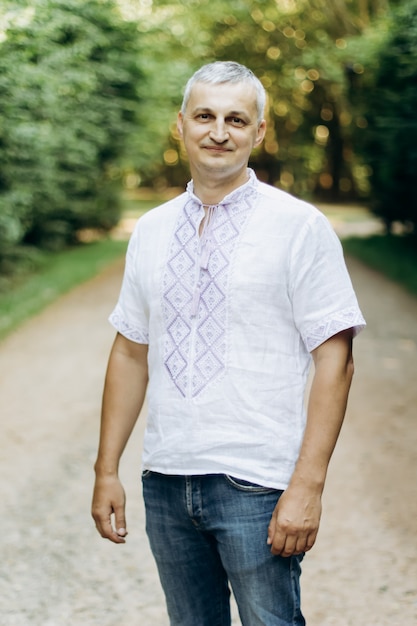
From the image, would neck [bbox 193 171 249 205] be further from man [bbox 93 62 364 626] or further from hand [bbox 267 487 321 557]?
hand [bbox 267 487 321 557]

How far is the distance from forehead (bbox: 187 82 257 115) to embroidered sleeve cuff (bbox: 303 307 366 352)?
1.87ft

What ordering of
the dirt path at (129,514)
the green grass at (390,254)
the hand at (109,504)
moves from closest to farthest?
the hand at (109,504)
the dirt path at (129,514)
the green grass at (390,254)

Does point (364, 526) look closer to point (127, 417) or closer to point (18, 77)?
point (127, 417)

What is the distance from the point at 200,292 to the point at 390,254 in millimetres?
15466

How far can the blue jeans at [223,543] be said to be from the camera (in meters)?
2.05

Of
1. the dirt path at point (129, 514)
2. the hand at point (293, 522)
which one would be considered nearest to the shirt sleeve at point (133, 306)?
the hand at point (293, 522)

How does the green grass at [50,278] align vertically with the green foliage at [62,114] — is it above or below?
below

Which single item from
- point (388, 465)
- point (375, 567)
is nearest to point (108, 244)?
point (388, 465)

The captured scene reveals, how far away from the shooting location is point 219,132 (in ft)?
6.98

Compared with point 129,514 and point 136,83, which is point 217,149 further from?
point 136,83

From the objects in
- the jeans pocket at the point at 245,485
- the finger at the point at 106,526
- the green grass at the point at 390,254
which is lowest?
the green grass at the point at 390,254

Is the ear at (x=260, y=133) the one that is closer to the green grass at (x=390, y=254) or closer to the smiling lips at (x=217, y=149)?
the smiling lips at (x=217, y=149)

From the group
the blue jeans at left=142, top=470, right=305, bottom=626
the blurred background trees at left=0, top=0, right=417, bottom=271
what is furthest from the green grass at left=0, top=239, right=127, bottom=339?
the blue jeans at left=142, top=470, right=305, bottom=626

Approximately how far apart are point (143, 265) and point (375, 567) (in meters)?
2.46
